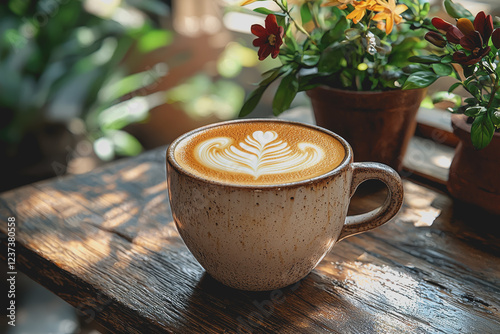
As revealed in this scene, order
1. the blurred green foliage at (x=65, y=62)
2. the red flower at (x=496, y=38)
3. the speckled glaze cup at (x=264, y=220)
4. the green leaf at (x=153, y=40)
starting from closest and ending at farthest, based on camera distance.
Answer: the speckled glaze cup at (x=264, y=220) < the red flower at (x=496, y=38) < the blurred green foliage at (x=65, y=62) < the green leaf at (x=153, y=40)

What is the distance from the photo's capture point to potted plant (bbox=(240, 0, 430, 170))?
32.3 inches

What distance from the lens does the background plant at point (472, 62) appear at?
0.70 meters

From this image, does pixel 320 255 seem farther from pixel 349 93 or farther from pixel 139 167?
pixel 139 167

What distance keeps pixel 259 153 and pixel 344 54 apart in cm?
28

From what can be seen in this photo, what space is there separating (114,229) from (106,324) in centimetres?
21

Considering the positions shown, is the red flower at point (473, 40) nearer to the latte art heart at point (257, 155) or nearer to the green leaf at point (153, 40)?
Result: the latte art heart at point (257, 155)

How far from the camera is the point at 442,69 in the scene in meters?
0.74

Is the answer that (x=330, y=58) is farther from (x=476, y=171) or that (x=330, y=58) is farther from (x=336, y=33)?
(x=476, y=171)

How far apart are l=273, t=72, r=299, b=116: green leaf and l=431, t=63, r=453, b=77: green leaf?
0.23m

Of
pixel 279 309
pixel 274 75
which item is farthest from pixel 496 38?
pixel 279 309

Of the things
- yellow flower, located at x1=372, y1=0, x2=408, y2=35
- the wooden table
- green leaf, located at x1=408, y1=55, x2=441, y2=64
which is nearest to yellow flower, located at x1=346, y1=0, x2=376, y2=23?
yellow flower, located at x1=372, y1=0, x2=408, y2=35

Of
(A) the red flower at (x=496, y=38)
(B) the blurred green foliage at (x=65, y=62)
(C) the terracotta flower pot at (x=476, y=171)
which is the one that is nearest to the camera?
(A) the red flower at (x=496, y=38)

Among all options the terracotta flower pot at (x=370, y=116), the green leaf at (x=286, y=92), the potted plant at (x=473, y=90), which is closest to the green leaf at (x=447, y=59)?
the potted plant at (x=473, y=90)

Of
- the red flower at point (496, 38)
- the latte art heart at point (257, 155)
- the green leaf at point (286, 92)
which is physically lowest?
the latte art heart at point (257, 155)
